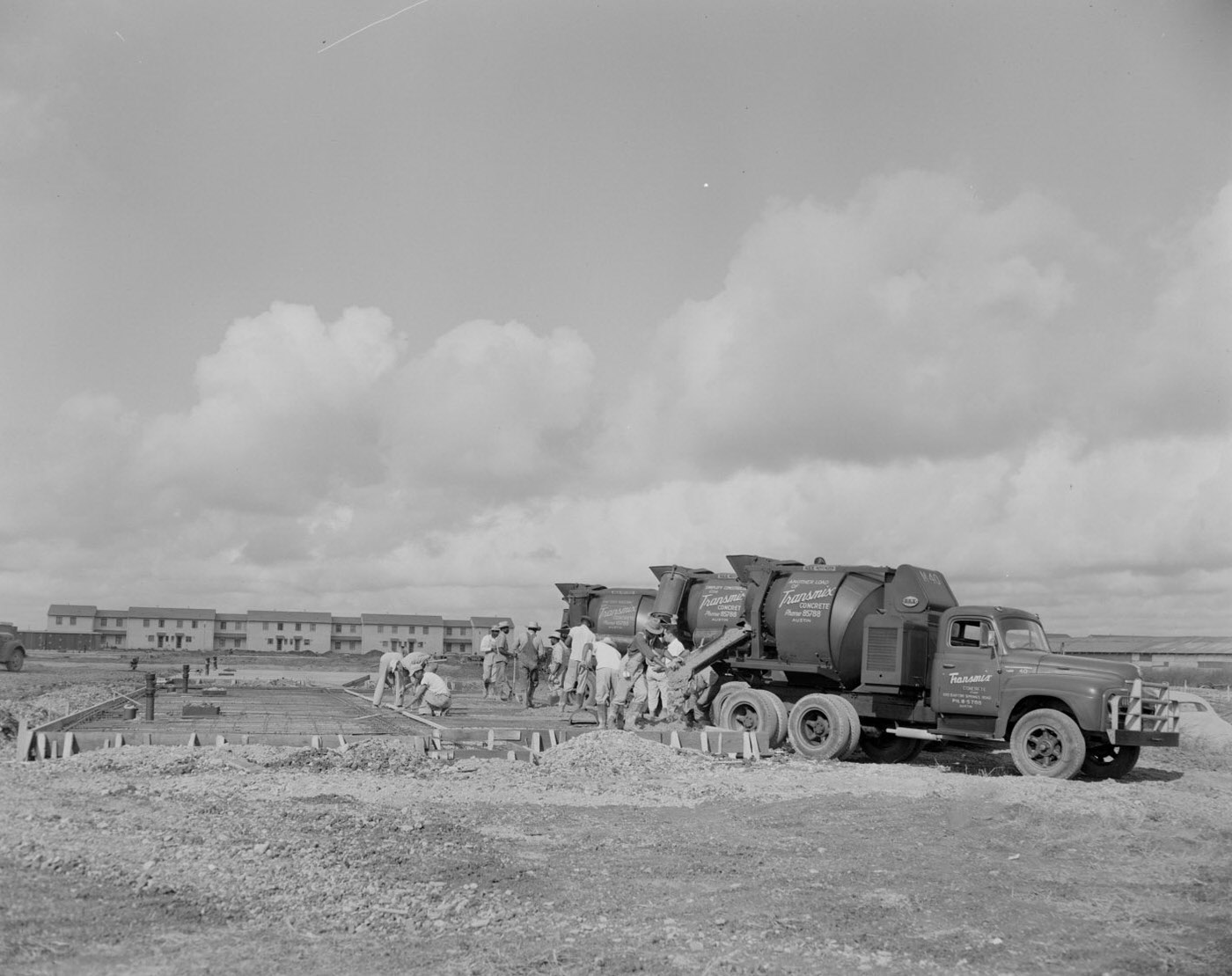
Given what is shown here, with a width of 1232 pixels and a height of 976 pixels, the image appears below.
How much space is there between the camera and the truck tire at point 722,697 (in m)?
16.7

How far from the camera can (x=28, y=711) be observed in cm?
1819

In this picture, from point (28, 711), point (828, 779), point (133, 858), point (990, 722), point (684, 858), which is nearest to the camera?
point (133, 858)

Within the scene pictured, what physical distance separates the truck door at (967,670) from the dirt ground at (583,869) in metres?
1.43

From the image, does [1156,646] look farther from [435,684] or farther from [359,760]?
[359,760]

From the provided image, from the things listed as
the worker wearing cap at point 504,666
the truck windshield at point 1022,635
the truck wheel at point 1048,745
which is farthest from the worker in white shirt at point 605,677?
the worker wearing cap at point 504,666

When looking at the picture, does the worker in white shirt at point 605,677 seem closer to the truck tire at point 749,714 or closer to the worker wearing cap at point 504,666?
the truck tire at point 749,714

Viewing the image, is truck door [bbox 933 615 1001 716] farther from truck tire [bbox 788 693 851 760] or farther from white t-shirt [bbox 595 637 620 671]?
white t-shirt [bbox 595 637 620 671]

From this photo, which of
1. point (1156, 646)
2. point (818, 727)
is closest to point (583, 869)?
point (818, 727)

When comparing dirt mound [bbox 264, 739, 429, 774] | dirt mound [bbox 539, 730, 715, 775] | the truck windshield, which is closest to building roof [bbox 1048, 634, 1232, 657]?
the truck windshield

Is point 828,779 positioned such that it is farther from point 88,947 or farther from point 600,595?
point 600,595

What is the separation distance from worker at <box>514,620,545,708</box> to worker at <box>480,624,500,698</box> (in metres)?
0.70

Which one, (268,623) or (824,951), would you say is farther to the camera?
(268,623)

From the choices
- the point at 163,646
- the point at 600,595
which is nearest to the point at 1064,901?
the point at 600,595

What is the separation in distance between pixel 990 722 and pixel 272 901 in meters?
10.3
